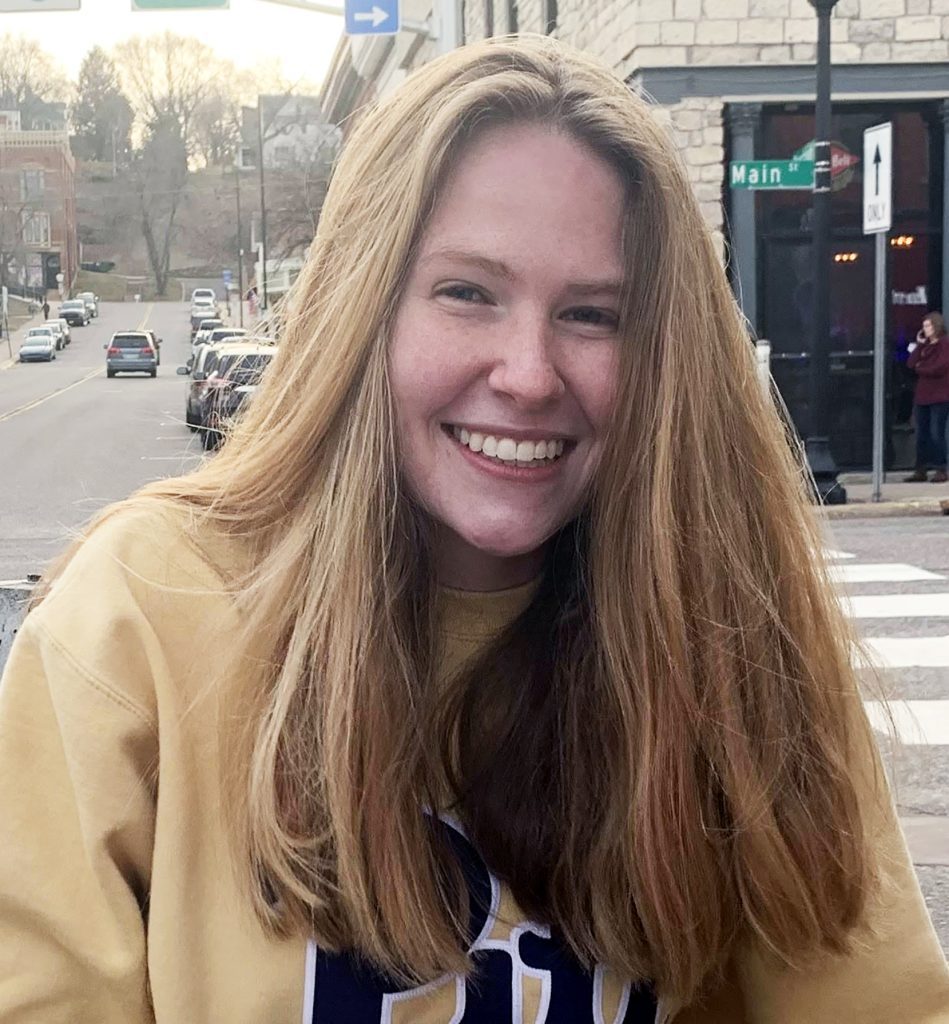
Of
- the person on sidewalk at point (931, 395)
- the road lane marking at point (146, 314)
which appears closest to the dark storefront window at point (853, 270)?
the person on sidewalk at point (931, 395)

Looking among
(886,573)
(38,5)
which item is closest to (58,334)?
(38,5)

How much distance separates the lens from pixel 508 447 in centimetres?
189

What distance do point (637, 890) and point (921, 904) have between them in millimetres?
441

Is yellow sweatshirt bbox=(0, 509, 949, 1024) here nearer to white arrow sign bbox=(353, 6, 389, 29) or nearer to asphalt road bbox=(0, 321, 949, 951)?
asphalt road bbox=(0, 321, 949, 951)

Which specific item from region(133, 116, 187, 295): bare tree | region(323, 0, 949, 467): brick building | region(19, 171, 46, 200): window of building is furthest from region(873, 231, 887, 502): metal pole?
region(133, 116, 187, 295): bare tree

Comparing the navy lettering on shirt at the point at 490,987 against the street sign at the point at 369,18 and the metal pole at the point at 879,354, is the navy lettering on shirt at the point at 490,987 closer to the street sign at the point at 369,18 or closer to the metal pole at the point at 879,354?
the metal pole at the point at 879,354

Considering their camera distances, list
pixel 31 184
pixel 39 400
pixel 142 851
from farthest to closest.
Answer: pixel 31 184
pixel 39 400
pixel 142 851

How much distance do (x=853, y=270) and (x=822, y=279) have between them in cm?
305

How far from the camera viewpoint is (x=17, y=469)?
21.2 meters

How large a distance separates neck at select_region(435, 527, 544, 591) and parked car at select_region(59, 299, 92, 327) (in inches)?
3609

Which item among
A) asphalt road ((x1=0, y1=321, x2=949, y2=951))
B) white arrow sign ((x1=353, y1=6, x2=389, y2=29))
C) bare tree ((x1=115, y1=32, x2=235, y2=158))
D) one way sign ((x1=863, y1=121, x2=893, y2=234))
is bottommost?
asphalt road ((x1=0, y1=321, x2=949, y2=951))

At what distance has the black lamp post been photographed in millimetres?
13703

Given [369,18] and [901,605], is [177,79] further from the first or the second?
[901,605]

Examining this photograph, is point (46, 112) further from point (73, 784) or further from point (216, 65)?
point (73, 784)
